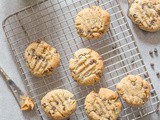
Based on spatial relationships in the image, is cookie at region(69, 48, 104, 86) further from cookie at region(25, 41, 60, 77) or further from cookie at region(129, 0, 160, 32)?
cookie at region(129, 0, 160, 32)

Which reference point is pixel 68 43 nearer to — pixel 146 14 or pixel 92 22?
pixel 92 22

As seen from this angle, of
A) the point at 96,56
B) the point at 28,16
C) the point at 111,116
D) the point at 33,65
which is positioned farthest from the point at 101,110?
the point at 28,16

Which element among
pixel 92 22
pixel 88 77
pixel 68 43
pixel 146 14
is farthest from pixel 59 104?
pixel 146 14

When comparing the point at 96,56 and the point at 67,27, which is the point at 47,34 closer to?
the point at 67,27

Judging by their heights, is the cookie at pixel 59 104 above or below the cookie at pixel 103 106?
above

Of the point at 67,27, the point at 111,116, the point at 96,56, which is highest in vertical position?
the point at 67,27

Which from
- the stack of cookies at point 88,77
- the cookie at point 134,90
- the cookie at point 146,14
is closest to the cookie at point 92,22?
the stack of cookies at point 88,77

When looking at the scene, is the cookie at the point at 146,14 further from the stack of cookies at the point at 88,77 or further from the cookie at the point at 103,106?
the cookie at the point at 103,106
